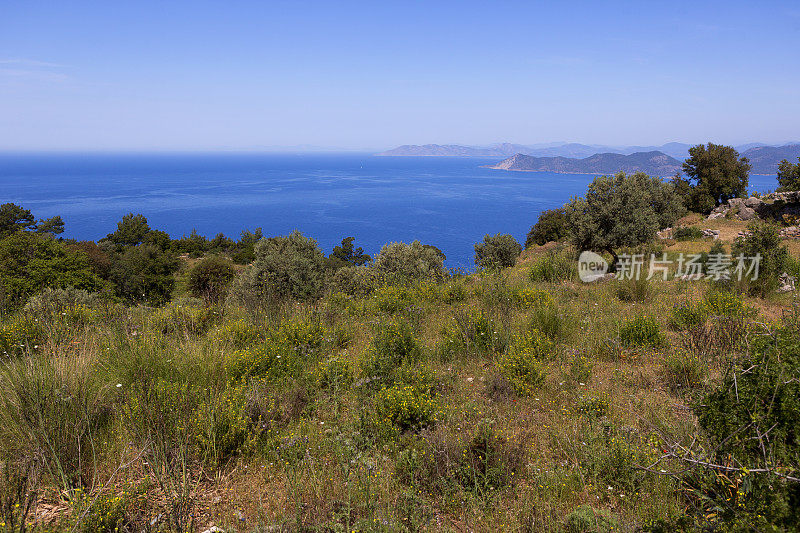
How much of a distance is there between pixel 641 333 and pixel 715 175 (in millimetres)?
45617

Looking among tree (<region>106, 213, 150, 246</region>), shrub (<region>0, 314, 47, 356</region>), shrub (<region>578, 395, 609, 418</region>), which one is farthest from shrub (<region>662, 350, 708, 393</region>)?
tree (<region>106, 213, 150, 246</region>)

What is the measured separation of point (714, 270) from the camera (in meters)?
11.1

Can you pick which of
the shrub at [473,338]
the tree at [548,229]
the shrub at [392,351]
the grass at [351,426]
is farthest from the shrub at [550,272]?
the tree at [548,229]

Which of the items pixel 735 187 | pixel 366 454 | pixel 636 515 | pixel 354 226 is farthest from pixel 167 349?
pixel 354 226

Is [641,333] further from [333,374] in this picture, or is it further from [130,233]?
[130,233]

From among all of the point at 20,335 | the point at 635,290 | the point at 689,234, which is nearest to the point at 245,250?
the point at 689,234

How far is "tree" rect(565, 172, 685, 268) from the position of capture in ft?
58.4

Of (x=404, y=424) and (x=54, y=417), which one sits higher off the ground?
(x=54, y=417)

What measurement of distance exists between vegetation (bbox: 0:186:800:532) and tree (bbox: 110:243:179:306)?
124ft

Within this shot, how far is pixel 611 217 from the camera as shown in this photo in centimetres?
1786

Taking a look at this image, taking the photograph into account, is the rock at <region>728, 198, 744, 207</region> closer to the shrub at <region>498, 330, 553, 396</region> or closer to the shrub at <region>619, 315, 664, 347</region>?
the shrub at <region>619, 315, 664, 347</region>

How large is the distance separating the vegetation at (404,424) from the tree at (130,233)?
66.2 meters

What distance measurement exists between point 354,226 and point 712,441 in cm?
11833

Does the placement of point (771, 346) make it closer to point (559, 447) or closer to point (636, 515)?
point (636, 515)
